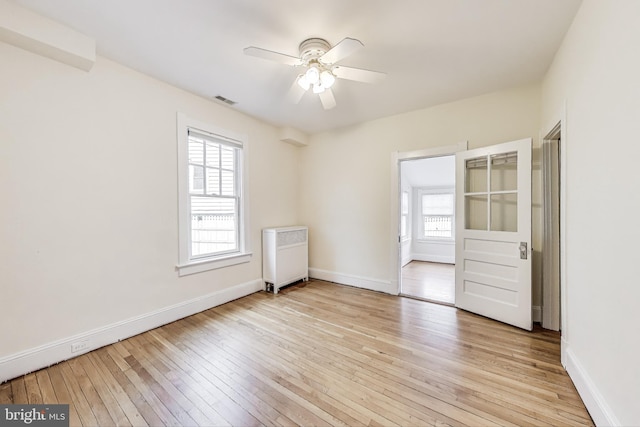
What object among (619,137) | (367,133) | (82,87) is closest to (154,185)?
(82,87)

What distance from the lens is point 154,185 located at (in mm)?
2705

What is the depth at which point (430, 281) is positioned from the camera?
4.52 meters

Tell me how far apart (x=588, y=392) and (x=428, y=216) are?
546cm

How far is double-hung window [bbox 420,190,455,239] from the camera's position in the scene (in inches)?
251

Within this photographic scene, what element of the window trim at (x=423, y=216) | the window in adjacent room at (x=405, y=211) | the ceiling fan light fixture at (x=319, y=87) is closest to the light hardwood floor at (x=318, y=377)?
the ceiling fan light fixture at (x=319, y=87)

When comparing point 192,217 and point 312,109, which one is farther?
point 312,109

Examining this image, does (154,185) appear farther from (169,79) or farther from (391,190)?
(391,190)

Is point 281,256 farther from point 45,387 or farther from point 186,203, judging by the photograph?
point 45,387

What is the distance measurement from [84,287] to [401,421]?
2796mm

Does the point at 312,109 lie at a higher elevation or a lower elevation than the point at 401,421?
higher

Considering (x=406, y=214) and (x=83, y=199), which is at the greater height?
(x=83, y=199)

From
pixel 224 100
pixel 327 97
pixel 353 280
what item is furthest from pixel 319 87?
pixel 353 280

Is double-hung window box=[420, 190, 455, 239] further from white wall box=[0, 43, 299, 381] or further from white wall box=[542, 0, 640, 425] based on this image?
white wall box=[0, 43, 299, 381]

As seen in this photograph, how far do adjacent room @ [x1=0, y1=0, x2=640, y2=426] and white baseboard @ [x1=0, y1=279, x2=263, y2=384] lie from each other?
15 mm
